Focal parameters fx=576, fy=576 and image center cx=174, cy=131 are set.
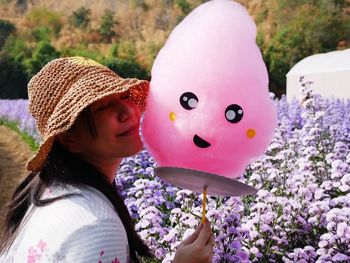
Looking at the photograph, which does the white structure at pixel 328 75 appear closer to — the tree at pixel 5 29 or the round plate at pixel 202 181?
the round plate at pixel 202 181

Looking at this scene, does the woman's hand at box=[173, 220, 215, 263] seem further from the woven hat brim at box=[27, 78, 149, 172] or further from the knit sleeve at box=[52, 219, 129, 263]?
the woven hat brim at box=[27, 78, 149, 172]

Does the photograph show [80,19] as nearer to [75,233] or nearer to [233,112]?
[233,112]

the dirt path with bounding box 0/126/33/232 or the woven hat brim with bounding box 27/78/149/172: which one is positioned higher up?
the woven hat brim with bounding box 27/78/149/172

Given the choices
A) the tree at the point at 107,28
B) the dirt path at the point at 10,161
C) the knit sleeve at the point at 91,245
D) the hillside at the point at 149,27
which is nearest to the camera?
the knit sleeve at the point at 91,245

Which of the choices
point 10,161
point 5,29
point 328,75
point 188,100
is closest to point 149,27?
point 5,29

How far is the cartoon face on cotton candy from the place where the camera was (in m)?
1.39

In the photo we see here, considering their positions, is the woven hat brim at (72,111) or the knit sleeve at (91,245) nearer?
the knit sleeve at (91,245)

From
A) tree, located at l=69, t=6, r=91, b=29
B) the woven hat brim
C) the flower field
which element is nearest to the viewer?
the woven hat brim

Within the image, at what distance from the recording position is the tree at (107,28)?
138 ft

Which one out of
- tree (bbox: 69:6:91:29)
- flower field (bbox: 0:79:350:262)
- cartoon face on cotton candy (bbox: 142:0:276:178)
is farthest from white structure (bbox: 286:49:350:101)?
tree (bbox: 69:6:91:29)

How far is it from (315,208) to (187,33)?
1.54 meters

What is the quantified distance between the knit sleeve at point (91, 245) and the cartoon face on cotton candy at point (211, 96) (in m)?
0.33

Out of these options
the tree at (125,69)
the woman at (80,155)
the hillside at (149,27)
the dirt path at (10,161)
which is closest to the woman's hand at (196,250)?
the woman at (80,155)

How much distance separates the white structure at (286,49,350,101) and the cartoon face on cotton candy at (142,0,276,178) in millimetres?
8761
